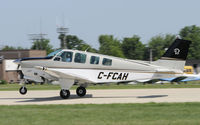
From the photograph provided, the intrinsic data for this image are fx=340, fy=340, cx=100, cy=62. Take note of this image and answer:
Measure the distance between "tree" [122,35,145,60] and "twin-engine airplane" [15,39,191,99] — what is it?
67942 mm

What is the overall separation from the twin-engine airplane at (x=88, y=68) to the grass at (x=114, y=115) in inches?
124

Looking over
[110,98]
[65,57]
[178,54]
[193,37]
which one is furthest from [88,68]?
[193,37]

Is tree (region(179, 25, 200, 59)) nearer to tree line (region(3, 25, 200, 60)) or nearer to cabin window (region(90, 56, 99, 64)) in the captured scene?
tree line (region(3, 25, 200, 60))

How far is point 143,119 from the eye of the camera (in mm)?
10227

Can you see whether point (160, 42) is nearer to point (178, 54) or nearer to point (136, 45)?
point (136, 45)

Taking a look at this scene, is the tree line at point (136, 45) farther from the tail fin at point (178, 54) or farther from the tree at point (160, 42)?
the tail fin at point (178, 54)

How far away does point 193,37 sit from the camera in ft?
304

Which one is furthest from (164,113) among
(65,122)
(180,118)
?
(65,122)

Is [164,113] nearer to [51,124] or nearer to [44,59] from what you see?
[51,124]

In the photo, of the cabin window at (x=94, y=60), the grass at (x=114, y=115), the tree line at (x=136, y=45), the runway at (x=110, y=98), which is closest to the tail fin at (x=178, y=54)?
the runway at (x=110, y=98)

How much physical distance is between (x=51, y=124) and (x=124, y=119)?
2.19 meters

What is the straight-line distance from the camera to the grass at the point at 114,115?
389 inches

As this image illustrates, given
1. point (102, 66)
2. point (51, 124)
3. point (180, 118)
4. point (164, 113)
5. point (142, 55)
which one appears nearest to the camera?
point (51, 124)

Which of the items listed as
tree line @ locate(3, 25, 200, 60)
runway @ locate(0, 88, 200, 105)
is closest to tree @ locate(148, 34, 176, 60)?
tree line @ locate(3, 25, 200, 60)
